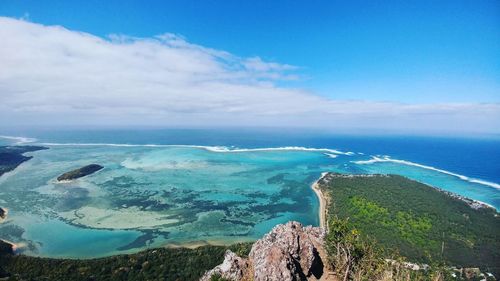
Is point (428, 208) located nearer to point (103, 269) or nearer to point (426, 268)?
point (426, 268)

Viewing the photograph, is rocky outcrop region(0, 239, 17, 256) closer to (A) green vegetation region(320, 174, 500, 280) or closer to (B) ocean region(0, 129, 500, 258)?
(B) ocean region(0, 129, 500, 258)

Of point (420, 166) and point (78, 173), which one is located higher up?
point (78, 173)

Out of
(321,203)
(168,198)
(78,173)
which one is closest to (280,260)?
(321,203)

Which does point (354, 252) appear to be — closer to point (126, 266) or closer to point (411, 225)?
point (126, 266)

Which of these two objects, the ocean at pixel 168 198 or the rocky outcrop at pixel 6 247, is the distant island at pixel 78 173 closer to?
the ocean at pixel 168 198

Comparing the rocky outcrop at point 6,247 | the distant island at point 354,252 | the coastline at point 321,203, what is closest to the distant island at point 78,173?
the rocky outcrop at point 6,247

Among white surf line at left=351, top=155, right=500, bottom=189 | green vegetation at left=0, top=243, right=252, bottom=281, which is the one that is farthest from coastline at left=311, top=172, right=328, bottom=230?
white surf line at left=351, top=155, right=500, bottom=189
